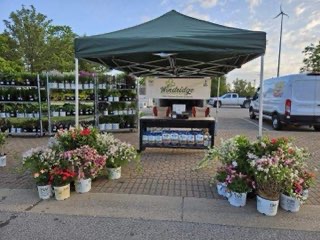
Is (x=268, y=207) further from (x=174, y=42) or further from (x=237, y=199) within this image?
(x=174, y=42)

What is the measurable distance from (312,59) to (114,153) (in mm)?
24322

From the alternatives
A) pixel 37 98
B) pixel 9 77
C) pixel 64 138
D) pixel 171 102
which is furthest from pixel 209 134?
pixel 9 77

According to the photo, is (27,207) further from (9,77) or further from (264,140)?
(9,77)

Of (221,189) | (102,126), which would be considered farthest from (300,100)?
(221,189)

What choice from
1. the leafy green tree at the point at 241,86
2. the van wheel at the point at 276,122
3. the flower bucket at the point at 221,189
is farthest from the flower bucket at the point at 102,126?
the leafy green tree at the point at 241,86

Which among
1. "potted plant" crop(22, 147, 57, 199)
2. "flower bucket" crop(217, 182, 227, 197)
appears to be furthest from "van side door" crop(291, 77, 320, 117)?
"potted plant" crop(22, 147, 57, 199)

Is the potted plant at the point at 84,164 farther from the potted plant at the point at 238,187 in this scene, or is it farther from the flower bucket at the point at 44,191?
the potted plant at the point at 238,187

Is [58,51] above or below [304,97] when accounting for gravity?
above

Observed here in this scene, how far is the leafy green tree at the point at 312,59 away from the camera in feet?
74.1

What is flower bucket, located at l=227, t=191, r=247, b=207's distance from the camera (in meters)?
3.48

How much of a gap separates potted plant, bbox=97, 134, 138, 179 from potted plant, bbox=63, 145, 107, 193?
291 millimetres

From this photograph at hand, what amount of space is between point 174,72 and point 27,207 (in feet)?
16.1

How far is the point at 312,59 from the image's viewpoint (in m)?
23.2

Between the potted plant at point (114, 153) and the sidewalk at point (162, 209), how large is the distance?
25.8 inches
